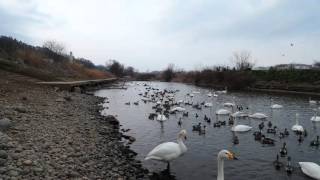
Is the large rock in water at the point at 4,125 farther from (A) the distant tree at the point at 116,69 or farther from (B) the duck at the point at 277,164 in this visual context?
(A) the distant tree at the point at 116,69

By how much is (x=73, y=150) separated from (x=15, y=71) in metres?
42.7

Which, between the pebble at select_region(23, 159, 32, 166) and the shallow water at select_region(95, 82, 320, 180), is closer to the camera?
the pebble at select_region(23, 159, 32, 166)

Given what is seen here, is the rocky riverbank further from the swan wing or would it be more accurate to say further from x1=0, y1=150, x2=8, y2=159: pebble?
the swan wing

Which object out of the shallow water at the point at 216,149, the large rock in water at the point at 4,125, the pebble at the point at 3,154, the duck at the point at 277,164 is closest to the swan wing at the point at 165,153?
the shallow water at the point at 216,149

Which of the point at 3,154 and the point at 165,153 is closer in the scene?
the point at 3,154

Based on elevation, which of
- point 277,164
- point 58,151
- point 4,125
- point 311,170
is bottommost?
point 277,164

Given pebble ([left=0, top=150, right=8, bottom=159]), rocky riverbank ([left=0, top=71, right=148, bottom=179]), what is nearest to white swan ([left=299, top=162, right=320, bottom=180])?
rocky riverbank ([left=0, top=71, right=148, bottom=179])

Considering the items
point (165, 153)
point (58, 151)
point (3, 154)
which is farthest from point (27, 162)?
point (165, 153)

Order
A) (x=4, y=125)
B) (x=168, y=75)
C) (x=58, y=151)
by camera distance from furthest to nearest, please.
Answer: (x=168, y=75)
(x=4, y=125)
(x=58, y=151)

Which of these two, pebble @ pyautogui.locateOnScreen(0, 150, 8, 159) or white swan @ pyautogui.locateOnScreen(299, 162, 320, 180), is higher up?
pebble @ pyautogui.locateOnScreen(0, 150, 8, 159)

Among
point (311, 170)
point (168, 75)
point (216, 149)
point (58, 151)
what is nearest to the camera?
point (58, 151)

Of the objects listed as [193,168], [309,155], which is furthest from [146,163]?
[309,155]

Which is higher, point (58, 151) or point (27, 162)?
point (27, 162)

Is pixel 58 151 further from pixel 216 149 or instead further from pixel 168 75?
pixel 168 75
